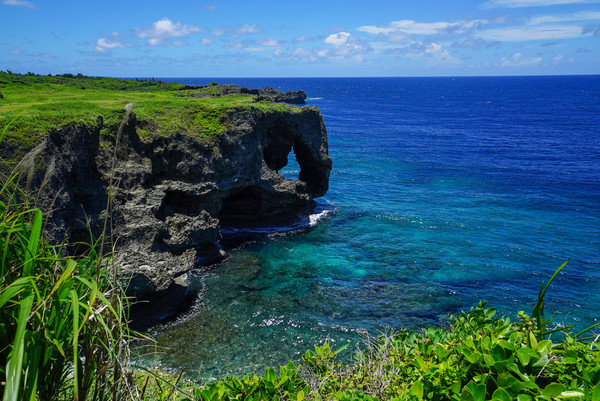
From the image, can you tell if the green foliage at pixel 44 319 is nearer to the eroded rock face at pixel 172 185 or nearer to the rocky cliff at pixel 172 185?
the rocky cliff at pixel 172 185

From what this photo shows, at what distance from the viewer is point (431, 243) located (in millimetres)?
28844

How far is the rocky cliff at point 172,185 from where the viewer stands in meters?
17.3

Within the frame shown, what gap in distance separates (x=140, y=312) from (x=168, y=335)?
196 cm

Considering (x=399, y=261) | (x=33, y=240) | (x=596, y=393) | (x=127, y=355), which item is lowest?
(x=399, y=261)

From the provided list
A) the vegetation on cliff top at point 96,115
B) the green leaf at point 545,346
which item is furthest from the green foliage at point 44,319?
the vegetation on cliff top at point 96,115

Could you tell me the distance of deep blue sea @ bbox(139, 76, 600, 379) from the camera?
18359mm

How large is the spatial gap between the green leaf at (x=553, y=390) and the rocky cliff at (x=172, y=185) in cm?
1024

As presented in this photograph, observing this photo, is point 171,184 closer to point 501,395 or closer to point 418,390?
point 418,390

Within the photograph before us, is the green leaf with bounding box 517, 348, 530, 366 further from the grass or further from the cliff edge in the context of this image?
the cliff edge

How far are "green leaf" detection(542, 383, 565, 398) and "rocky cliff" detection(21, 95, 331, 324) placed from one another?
33.6 feet

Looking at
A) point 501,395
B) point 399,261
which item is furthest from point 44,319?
point 399,261

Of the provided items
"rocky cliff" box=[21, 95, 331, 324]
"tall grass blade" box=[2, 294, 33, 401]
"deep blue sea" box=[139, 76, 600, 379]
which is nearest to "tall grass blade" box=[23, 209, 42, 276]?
"tall grass blade" box=[2, 294, 33, 401]

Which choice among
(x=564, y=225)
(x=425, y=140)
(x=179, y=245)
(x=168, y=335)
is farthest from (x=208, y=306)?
(x=425, y=140)

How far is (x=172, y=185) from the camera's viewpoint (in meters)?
23.9
